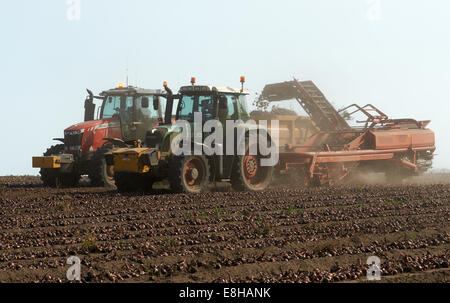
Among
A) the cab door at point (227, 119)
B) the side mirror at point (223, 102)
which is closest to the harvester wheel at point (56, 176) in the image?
the cab door at point (227, 119)

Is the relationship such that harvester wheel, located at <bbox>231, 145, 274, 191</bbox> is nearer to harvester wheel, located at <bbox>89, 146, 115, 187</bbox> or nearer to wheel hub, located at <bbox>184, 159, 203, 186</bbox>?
wheel hub, located at <bbox>184, 159, 203, 186</bbox>

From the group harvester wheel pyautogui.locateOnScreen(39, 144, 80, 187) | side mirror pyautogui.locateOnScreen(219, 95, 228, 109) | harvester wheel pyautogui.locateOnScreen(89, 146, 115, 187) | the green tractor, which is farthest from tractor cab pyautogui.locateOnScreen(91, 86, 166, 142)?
side mirror pyautogui.locateOnScreen(219, 95, 228, 109)

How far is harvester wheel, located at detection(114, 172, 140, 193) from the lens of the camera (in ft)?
42.2

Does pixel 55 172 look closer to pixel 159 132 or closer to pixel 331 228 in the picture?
pixel 159 132

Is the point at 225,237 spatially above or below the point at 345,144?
below

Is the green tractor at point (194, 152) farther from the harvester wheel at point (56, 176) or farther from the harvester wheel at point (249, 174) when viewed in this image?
the harvester wheel at point (56, 176)

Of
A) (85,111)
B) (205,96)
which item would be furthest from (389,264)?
(85,111)

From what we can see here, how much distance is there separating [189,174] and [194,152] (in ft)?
1.89

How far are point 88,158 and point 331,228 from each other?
8.17m

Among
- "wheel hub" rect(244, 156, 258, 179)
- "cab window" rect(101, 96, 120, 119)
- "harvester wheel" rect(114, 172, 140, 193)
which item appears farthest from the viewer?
"cab window" rect(101, 96, 120, 119)

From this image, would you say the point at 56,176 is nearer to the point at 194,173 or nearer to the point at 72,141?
the point at 72,141

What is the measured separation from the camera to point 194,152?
12211 mm

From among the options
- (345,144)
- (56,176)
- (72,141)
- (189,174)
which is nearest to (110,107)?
(72,141)

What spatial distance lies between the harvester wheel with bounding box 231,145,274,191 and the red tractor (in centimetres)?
284
